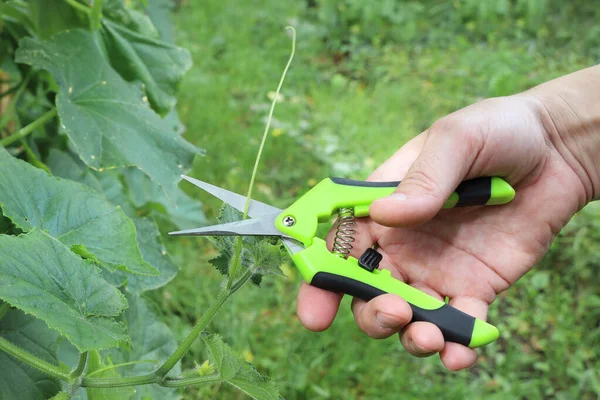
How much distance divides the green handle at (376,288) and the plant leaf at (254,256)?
0.11 meters

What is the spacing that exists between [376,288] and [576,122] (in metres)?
0.92

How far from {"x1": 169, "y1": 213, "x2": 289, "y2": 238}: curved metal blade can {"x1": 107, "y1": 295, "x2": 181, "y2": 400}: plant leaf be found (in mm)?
494

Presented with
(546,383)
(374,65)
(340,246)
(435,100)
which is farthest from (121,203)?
(374,65)

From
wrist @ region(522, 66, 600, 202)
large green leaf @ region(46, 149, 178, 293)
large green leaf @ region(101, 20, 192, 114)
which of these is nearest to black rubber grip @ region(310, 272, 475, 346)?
large green leaf @ region(46, 149, 178, 293)

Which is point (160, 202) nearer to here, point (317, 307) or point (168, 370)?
point (317, 307)

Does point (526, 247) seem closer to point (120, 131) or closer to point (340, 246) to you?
point (340, 246)

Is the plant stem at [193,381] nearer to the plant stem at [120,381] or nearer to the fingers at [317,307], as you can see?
the plant stem at [120,381]

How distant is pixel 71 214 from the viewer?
1179 mm

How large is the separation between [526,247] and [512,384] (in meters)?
0.94

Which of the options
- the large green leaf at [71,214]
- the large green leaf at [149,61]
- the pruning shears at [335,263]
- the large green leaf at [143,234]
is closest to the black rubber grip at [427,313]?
the pruning shears at [335,263]

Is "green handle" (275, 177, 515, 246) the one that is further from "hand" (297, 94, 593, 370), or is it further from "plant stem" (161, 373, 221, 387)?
"plant stem" (161, 373, 221, 387)

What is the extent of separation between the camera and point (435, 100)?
4012 millimetres

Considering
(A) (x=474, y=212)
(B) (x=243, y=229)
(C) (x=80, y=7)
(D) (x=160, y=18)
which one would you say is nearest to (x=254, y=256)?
(B) (x=243, y=229)

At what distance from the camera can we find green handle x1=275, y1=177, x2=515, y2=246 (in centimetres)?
121
